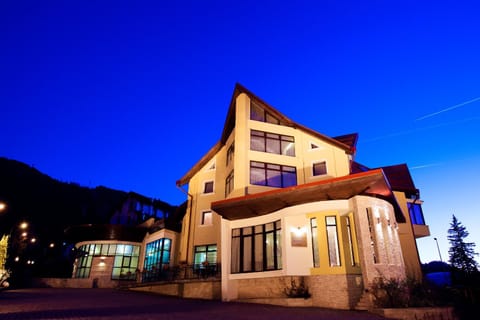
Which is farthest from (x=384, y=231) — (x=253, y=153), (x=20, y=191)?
(x=20, y=191)

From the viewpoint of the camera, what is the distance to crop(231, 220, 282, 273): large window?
1488 cm

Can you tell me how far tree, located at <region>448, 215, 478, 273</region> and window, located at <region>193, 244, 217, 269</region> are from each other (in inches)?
1402

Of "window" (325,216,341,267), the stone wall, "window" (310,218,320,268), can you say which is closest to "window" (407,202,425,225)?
"window" (325,216,341,267)

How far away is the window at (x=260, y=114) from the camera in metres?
22.3

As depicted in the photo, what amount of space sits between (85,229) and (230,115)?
19.9 meters

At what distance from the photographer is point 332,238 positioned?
A: 14008 millimetres

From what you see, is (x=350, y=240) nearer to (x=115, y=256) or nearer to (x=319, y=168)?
(x=319, y=168)

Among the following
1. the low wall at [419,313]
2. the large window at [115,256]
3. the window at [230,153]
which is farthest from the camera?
the large window at [115,256]

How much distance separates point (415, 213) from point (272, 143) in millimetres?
14544

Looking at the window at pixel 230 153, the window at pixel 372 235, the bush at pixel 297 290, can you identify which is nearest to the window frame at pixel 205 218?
the window at pixel 230 153

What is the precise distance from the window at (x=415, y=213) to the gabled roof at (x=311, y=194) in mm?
9866

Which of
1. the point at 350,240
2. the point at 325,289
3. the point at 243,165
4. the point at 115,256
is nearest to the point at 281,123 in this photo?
the point at 243,165

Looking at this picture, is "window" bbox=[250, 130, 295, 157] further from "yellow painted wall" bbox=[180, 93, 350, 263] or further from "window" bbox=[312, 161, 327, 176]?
"window" bbox=[312, 161, 327, 176]

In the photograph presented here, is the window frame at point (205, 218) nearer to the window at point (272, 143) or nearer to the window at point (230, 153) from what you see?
the window at point (230, 153)
